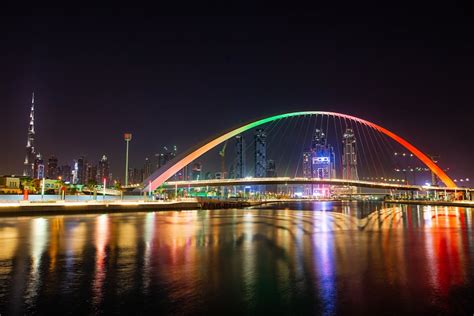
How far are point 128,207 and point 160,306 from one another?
128 ft

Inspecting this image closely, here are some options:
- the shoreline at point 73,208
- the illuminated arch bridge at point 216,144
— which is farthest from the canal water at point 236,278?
the illuminated arch bridge at point 216,144

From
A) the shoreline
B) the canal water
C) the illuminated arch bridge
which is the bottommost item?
the canal water

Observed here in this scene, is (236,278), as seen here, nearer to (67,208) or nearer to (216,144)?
(67,208)

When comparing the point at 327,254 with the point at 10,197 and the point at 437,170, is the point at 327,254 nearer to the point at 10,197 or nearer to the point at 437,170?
the point at 10,197

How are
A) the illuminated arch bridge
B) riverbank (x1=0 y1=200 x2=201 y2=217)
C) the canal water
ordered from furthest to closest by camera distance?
the illuminated arch bridge
riverbank (x1=0 y1=200 x2=201 y2=217)
the canal water

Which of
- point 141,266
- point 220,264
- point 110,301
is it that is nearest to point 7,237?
point 141,266

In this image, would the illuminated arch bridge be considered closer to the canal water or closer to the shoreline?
the shoreline

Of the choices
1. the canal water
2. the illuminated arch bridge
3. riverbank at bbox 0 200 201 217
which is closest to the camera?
the canal water

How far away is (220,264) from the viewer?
1086 cm

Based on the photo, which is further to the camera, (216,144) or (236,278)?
(216,144)

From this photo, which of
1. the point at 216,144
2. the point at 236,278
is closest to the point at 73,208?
the point at 216,144

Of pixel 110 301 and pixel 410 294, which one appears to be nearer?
pixel 110 301

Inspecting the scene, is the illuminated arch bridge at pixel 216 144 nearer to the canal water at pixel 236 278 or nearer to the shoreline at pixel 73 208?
the shoreline at pixel 73 208

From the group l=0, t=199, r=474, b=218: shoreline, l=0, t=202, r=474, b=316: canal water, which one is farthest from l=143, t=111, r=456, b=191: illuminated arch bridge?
l=0, t=202, r=474, b=316: canal water
